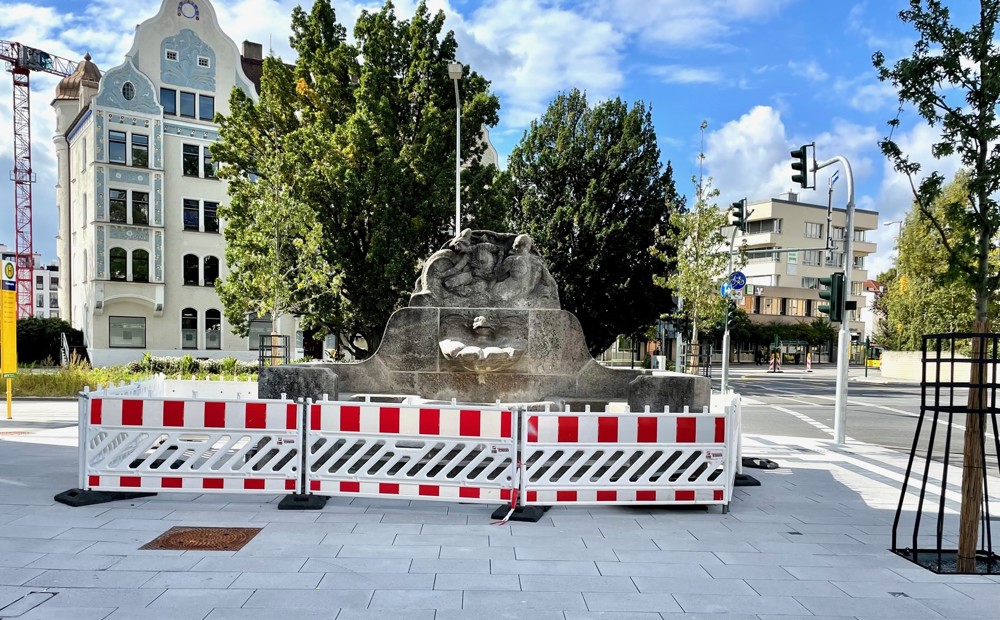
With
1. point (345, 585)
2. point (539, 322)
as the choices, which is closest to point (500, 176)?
A: point (539, 322)

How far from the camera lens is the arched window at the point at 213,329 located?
111 ft

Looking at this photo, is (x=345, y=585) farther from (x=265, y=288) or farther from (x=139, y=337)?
(x=139, y=337)

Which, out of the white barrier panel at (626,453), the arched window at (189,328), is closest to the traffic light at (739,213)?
the white barrier panel at (626,453)

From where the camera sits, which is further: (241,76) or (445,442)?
(241,76)

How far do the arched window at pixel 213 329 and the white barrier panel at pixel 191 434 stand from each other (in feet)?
95.3

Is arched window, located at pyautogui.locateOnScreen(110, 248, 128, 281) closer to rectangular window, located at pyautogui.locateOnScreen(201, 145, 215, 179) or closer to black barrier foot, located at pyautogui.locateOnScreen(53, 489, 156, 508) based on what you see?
rectangular window, located at pyautogui.locateOnScreen(201, 145, 215, 179)

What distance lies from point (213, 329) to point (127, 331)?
12.7 feet

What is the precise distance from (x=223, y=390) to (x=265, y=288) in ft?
23.9

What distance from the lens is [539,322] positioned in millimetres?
9367

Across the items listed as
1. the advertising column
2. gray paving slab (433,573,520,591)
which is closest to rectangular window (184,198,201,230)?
the advertising column

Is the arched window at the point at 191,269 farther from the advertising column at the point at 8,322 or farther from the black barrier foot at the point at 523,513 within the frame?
the black barrier foot at the point at 523,513

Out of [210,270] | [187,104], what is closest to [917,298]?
[210,270]

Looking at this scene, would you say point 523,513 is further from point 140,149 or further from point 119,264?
point 140,149

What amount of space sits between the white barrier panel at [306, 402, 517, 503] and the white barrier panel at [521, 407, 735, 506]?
0.28 meters
